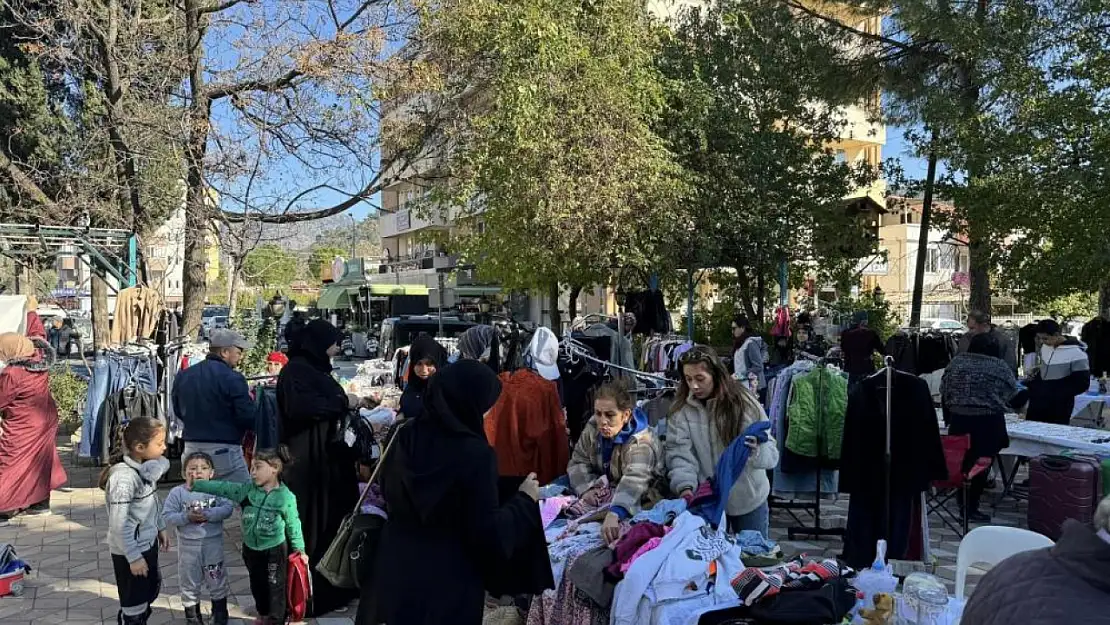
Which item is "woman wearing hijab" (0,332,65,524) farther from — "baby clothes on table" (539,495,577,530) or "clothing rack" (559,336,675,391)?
"baby clothes on table" (539,495,577,530)

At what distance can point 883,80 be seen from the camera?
53.3 feet

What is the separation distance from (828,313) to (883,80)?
16.3 ft

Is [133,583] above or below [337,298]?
below

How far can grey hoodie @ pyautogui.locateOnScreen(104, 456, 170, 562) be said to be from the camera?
4258mm

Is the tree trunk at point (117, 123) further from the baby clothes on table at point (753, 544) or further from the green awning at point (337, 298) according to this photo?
the green awning at point (337, 298)

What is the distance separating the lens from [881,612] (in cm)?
352

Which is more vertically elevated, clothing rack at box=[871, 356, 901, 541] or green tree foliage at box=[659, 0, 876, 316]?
green tree foliage at box=[659, 0, 876, 316]

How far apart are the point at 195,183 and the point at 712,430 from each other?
29.8 ft

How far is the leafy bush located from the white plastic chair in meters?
11.0

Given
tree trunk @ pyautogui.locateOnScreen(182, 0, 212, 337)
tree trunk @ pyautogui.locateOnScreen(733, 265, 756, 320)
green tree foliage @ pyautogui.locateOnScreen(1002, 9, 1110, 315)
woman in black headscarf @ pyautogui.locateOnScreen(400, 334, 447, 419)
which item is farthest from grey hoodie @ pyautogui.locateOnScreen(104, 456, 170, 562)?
tree trunk @ pyautogui.locateOnScreen(733, 265, 756, 320)

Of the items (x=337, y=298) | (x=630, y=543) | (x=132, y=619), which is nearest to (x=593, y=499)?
(x=630, y=543)

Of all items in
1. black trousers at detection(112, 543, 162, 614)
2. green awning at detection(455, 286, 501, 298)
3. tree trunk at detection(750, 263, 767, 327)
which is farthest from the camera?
green awning at detection(455, 286, 501, 298)

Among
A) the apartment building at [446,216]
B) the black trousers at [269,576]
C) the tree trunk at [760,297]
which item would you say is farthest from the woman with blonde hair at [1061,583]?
the tree trunk at [760,297]

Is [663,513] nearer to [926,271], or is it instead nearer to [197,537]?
[197,537]
